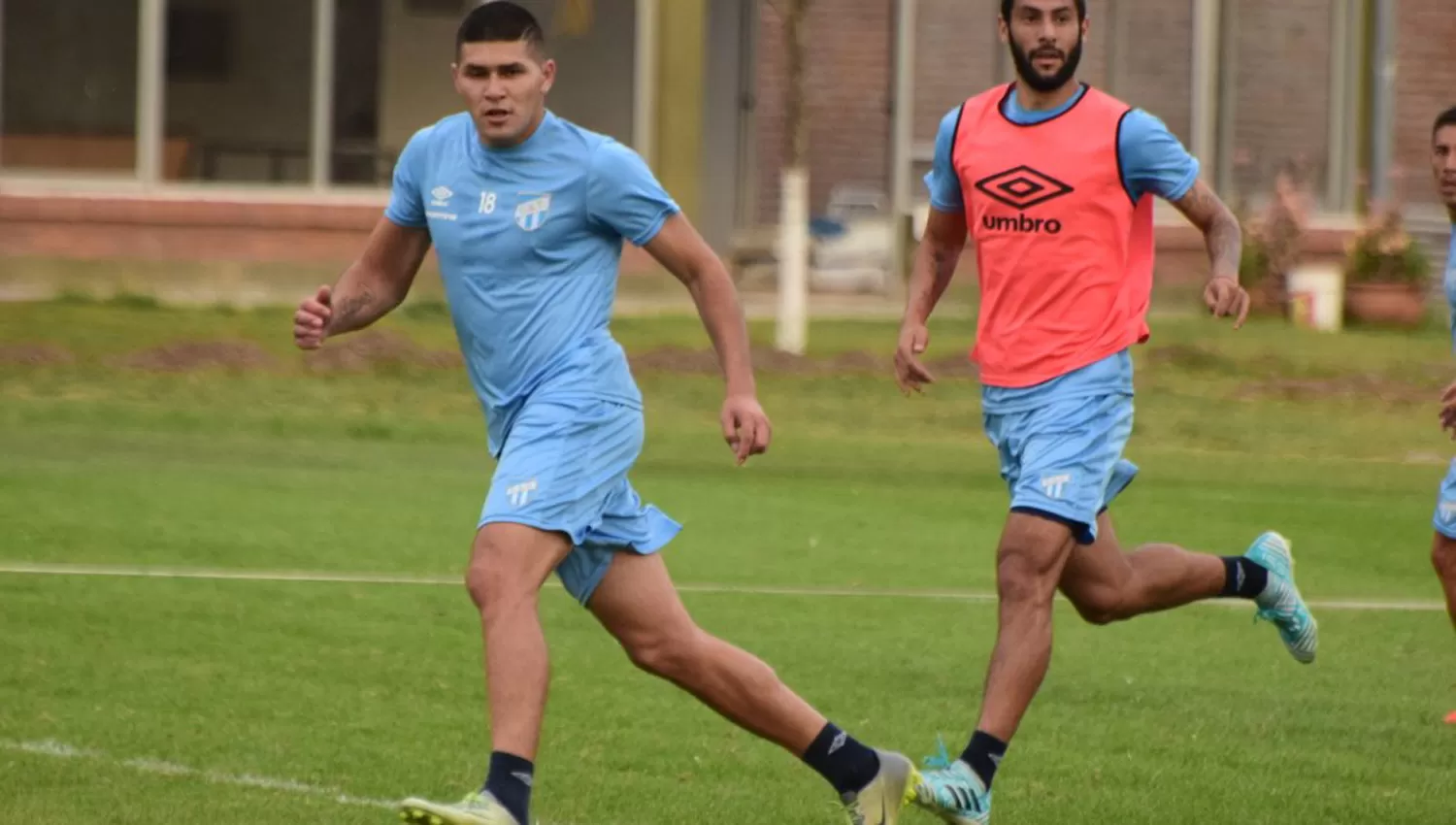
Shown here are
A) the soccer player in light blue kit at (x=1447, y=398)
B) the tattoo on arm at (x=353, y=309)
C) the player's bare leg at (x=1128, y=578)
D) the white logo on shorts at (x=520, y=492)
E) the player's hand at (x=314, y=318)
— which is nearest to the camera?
the white logo on shorts at (x=520, y=492)

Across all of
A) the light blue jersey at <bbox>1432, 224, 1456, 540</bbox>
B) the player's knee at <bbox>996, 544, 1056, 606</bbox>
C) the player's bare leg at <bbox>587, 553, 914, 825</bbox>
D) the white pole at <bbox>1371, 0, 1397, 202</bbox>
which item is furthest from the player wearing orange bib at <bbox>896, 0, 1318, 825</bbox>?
the white pole at <bbox>1371, 0, 1397, 202</bbox>

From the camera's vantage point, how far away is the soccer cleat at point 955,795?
6.57 m

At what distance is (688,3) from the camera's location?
26000mm

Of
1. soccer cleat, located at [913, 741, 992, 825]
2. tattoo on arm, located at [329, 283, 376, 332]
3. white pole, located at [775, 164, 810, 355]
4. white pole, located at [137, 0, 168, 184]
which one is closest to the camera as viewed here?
soccer cleat, located at [913, 741, 992, 825]

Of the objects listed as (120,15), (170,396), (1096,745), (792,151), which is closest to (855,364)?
(792,151)

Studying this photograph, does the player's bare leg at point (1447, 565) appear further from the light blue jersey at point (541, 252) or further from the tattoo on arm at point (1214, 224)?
the light blue jersey at point (541, 252)

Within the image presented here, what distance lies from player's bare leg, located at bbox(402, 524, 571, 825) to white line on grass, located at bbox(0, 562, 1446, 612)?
493 centimetres

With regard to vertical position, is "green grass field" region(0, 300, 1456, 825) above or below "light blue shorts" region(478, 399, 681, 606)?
below

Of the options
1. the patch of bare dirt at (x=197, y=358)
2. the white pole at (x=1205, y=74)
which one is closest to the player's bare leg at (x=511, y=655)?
the patch of bare dirt at (x=197, y=358)

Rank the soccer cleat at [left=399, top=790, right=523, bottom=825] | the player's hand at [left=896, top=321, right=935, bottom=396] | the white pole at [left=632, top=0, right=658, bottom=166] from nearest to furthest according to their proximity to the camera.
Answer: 1. the soccer cleat at [left=399, top=790, right=523, bottom=825]
2. the player's hand at [left=896, top=321, right=935, bottom=396]
3. the white pole at [left=632, top=0, right=658, bottom=166]

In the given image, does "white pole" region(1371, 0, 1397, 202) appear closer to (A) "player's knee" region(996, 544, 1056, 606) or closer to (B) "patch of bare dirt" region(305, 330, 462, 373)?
(B) "patch of bare dirt" region(305, 330, 462, 373)

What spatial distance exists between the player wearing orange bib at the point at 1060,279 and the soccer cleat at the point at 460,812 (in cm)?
185

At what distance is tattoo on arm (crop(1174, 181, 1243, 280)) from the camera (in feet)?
24.5

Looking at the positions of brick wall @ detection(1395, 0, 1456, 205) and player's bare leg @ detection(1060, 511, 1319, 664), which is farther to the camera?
brick wall @ detection(1395, 0, 1456, 205)
